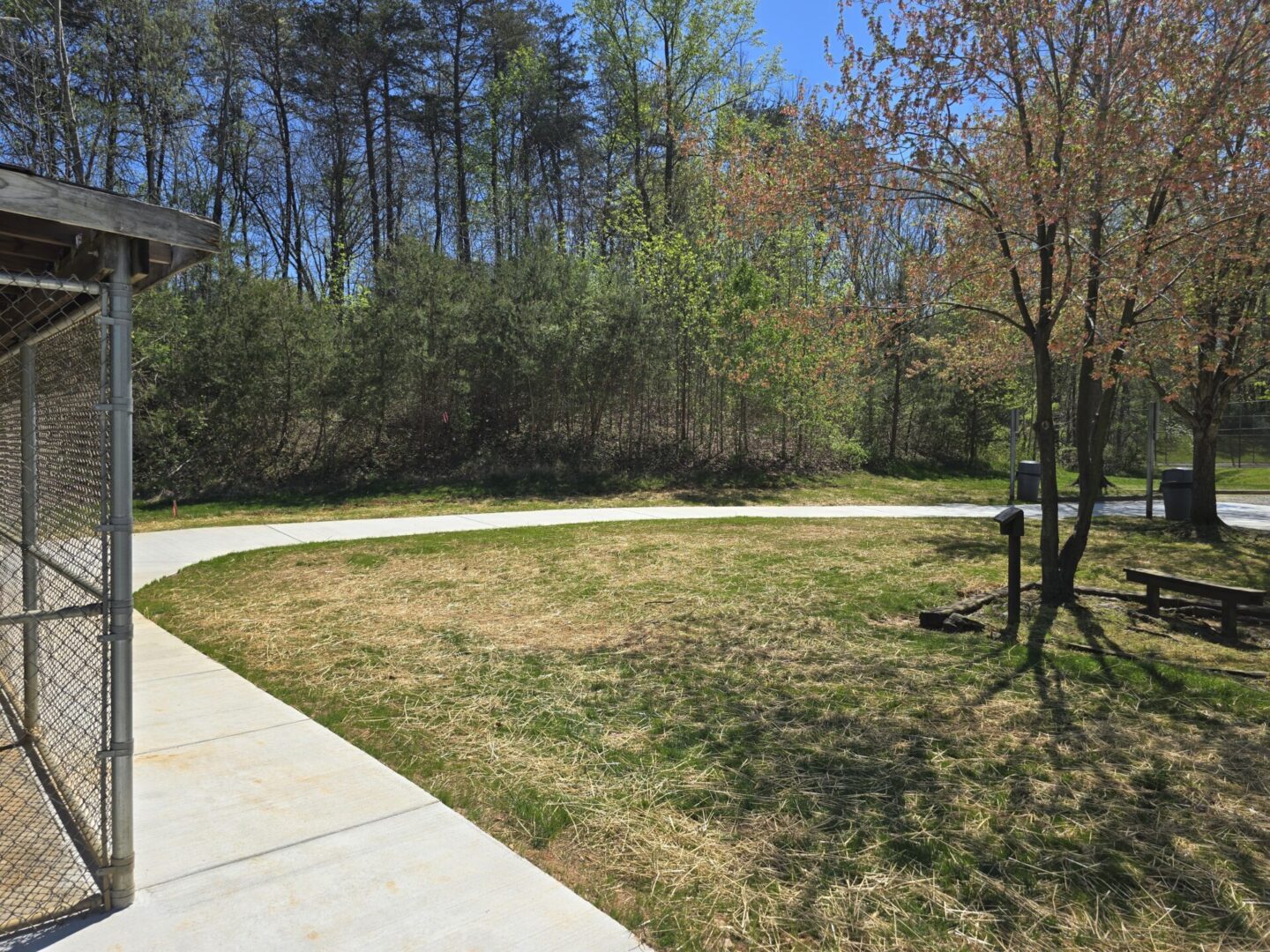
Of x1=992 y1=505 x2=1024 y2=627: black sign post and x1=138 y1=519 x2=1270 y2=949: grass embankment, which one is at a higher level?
x1=992 y1=505 x2=1024 y2=627: black sign post

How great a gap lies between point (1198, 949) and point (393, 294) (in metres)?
18.0

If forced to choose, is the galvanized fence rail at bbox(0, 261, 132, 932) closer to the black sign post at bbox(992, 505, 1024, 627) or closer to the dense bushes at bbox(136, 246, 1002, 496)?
the black sign post at bbox(992, 505, 1024, 627)

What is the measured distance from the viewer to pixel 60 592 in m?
3.59

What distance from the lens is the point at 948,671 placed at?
5.01m

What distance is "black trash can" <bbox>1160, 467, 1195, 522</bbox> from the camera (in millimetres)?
12812

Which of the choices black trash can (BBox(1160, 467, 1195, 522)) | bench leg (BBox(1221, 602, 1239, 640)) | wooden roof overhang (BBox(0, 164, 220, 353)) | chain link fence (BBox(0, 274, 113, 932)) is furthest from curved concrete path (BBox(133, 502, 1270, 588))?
bench leg (BBox(1221, 602, 1239, 640))

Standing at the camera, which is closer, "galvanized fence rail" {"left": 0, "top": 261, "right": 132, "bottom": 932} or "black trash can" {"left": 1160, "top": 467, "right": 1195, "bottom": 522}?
"galvanized fence rail" {"left": 0, "top": 261, "right": 132, "bottom": 932}

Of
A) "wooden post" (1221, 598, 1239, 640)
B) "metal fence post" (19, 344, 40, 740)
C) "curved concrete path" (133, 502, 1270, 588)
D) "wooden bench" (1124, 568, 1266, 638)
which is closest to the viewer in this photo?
"metal fence post" (19, 344, 40, 740)

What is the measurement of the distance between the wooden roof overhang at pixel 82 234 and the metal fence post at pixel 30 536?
0.90ft

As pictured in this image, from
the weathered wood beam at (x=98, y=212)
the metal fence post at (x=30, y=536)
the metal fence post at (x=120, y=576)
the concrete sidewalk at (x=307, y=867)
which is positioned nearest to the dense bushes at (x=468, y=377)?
the metal fence post at (x=30, y=536)

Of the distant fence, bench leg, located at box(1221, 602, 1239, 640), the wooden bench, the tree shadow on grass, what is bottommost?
the tree shadow on grass

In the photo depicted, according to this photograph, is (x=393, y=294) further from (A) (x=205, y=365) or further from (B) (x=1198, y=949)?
(B) (x=1198, y=949)

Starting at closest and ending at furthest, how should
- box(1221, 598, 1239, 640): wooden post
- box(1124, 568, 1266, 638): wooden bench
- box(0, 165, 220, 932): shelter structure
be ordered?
1. box(0, 165, 220, 932): shelter structure
2. box(1124, 568, 1266, 638): wooden bench
3. box(1221, 598, 1239, 640): wooden post

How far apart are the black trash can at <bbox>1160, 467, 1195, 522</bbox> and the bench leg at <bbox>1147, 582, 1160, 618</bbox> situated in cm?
750
